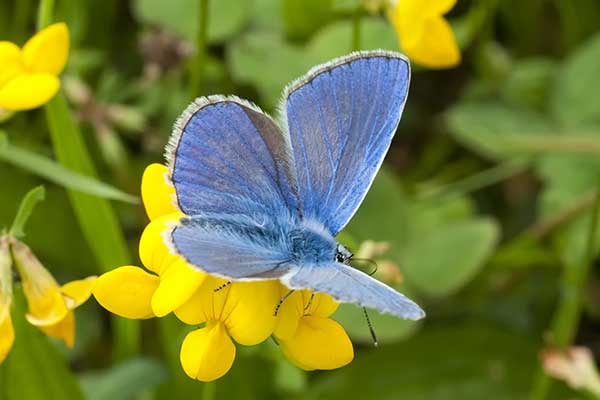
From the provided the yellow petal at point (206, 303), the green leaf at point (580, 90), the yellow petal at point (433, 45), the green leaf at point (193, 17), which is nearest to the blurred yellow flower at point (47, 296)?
the yellow petal at point (206, 303)

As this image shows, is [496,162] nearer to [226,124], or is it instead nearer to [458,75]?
[458,75]

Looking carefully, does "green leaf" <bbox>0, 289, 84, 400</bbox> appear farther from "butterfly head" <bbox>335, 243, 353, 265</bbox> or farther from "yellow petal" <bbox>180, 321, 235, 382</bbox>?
"butterfly head" <bbox>335, 243, 353, 265</bbox>

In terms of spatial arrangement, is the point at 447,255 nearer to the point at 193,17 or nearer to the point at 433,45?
the point at 433,45

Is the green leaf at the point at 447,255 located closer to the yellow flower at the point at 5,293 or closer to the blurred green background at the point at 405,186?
the blurred green background at the point at 405,186

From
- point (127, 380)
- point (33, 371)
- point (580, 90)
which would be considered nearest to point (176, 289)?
point (33, 371)

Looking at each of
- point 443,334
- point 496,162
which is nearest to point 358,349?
point 443,334

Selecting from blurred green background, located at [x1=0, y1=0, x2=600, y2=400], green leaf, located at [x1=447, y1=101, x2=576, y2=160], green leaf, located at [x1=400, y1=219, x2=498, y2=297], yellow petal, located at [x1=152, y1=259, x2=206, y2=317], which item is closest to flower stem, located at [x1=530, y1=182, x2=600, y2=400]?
blurred green background, located at [x1=0, y1=0, x2=600, y2=400]
